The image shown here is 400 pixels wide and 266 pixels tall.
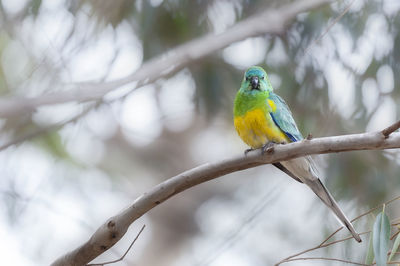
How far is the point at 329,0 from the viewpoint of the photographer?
4.55m

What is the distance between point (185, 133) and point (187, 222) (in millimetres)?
1220

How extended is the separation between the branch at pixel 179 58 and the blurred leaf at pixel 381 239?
158cm

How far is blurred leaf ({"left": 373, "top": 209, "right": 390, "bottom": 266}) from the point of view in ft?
6.77

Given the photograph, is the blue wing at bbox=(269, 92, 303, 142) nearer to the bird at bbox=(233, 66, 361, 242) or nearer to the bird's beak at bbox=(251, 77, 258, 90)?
the bird at bbox=(233, 66, 361, 242)

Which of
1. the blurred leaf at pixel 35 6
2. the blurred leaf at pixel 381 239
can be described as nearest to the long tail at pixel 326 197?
the blurred leaf at pixel 381 239

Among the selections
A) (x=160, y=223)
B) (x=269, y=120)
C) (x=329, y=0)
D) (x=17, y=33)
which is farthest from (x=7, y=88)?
(x=160, y=223)

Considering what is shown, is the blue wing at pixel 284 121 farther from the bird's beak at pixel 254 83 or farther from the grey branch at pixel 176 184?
the grey branch at pixel 176 184

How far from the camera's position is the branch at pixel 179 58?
2.84 m

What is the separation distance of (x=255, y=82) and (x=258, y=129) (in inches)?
14.9

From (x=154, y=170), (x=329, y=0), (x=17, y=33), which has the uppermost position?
(x=154, y=170)

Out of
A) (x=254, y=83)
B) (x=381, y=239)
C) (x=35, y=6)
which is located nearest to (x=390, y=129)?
(x=381, y=239)

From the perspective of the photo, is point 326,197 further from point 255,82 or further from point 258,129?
point 255,82

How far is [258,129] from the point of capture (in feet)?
10.1

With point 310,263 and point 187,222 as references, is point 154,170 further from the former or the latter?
point 310,263
